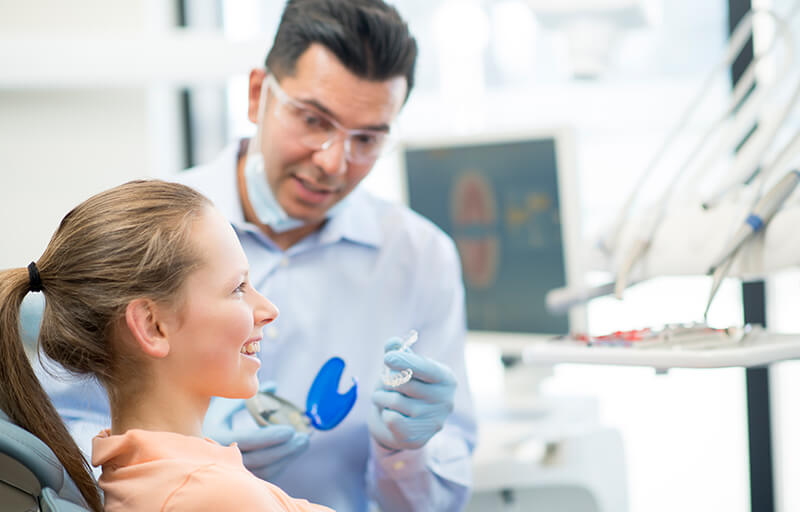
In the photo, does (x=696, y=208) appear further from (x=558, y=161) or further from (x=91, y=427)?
(x=91, y=427)

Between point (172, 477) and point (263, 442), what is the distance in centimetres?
34

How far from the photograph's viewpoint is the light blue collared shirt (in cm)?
145

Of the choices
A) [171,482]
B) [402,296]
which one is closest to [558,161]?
[402,296]

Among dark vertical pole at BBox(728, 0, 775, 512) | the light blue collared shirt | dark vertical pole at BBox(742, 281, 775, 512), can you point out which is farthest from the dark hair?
dark vertical pole at BBox(742, 281, 775, 512)

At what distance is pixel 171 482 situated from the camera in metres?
0.84

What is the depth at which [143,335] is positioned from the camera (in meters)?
0.91

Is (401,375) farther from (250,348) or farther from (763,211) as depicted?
(763,211)

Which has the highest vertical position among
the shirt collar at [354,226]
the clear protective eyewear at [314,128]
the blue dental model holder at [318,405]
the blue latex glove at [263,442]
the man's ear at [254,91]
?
the man's ear at [254,91]

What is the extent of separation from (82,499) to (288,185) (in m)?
0.68

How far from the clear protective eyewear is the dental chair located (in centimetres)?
71

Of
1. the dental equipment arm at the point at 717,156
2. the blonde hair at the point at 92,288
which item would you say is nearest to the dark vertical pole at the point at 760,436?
the dental equipment arm at the point at 717,156

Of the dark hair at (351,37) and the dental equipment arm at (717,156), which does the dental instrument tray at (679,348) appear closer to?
the dental equipment arm at (717,156)

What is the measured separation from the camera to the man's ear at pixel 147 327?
0.90 metres

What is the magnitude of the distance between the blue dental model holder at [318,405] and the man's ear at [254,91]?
530 mm
